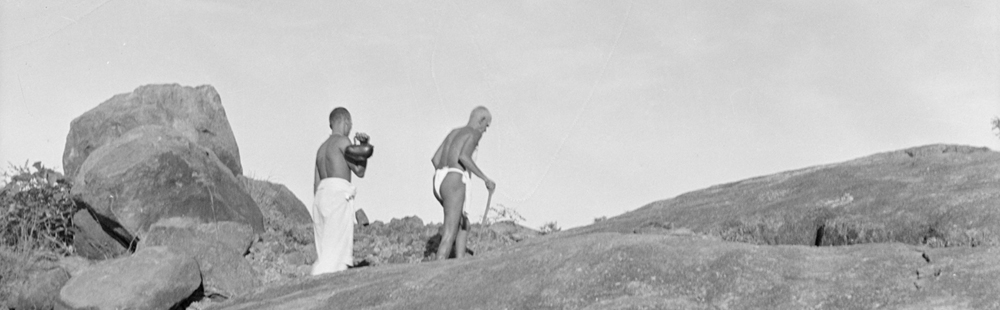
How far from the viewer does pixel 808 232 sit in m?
11.0

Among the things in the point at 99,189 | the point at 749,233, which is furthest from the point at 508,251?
the point at 99,189

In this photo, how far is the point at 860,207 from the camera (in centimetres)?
1101

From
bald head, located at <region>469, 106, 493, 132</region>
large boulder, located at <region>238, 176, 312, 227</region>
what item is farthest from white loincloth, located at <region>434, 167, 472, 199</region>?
large boulder, located at <region>238, 176, 312, 227</region>

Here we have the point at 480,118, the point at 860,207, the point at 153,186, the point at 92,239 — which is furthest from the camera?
the point at 92,239

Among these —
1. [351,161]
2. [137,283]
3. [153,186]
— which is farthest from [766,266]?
[153,186]

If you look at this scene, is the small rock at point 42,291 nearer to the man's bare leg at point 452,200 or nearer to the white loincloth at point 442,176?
the white loincloth at point 442,176

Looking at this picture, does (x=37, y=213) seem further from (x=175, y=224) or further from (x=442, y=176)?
(x=442, y=176)

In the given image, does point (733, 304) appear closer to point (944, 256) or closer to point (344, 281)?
point (944, 256)

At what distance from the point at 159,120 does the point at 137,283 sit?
7.62 m

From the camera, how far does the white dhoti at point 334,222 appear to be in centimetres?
1221

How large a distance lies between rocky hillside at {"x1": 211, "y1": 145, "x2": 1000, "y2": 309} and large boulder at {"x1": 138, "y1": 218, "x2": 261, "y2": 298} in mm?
5575

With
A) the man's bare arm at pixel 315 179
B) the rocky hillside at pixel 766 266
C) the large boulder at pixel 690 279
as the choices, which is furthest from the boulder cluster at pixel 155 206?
the large boulder at pixel 690 279

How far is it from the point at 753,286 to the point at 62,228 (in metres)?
14.3

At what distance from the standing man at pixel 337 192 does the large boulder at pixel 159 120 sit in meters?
9.30
